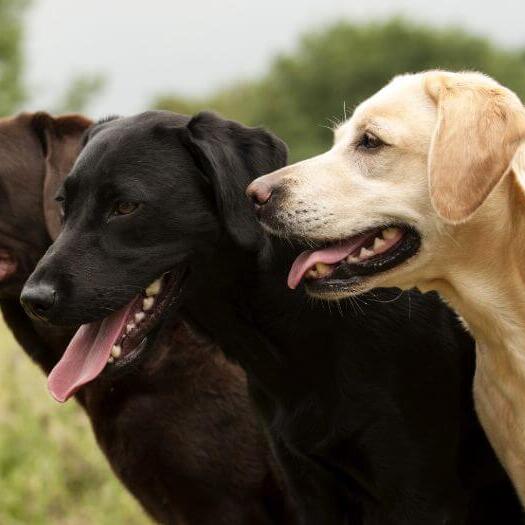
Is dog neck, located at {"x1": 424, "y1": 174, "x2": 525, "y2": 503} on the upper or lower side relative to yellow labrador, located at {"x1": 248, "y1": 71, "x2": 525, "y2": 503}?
lower

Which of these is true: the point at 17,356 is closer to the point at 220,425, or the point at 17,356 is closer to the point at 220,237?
the point at 220,425

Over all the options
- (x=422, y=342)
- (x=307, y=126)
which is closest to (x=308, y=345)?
(x=422, y=342)

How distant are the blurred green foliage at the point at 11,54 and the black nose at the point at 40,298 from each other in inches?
1206

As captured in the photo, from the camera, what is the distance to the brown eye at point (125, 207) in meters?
3.49

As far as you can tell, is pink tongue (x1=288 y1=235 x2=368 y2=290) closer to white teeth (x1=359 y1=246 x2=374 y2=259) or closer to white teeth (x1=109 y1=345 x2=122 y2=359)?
white teeth (x1=359 y1=246 x2=374 y2=259)

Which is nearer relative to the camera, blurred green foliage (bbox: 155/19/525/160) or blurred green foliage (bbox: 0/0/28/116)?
blurred green foliage (bbox: 0/0/28/116)

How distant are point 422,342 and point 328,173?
0.65 metres

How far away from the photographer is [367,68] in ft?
139

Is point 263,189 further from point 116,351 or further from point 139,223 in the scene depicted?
point 116,351

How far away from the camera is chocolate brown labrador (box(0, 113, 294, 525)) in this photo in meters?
3.99

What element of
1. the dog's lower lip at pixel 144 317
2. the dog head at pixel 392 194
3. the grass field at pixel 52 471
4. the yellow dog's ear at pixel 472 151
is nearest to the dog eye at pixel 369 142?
the dog head at pixel 392 194

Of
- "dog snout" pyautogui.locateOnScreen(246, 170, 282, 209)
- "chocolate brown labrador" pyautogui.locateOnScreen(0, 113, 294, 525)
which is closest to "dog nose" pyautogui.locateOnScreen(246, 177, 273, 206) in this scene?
"dog snout" pyautogui.locateOnScreen(246, 170, 282, 209)

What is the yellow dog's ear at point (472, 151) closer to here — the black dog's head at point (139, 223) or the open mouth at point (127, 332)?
the black dog's head at point (139, 223)

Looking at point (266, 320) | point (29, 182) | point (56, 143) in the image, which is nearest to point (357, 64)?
point (56, 143)
